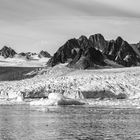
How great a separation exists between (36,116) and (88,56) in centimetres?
9667

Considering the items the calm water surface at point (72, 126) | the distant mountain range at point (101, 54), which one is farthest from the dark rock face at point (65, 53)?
the calm water surface at point (72, 126)

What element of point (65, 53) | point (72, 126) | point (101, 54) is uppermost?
point (65, 53)

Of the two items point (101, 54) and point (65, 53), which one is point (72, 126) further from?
point (65, 53)

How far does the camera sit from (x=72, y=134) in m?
25.2

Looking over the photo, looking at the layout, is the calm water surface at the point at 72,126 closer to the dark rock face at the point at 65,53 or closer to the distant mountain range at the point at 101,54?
the distant mountain range at the point at 101,54

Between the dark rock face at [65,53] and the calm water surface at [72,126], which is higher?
the dark rock face at [65,53]

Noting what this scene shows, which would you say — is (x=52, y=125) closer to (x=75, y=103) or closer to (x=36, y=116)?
(x=36, y=116)

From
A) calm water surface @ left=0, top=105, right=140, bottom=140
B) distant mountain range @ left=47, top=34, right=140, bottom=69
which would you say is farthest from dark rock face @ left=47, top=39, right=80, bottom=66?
calm water surface @ left=0, top=105, right=140, bottom=140

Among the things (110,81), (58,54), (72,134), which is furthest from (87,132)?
(58,54)

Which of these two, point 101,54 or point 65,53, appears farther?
point 65,53

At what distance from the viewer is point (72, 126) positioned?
29.0 meters

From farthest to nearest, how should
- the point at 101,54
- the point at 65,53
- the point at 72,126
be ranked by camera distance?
the point at 65,53 < the point at 101,54 < the point at 72,126

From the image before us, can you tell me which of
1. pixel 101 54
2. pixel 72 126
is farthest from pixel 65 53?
pixel 72 126

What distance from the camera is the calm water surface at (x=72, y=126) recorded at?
24.3 m
